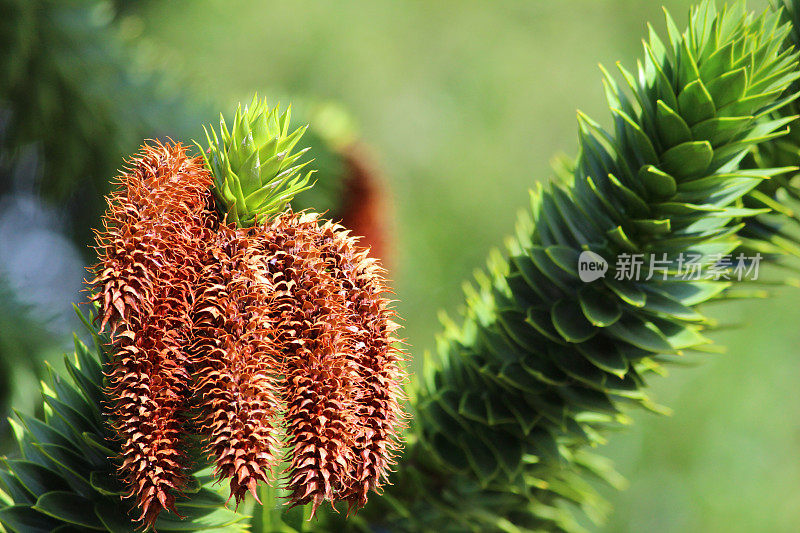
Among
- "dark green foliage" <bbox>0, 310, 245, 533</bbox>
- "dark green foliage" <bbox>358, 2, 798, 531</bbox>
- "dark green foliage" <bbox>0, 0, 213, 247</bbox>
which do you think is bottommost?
"dark green foliage" <bbox>0, 310, 245, 533</bbox>

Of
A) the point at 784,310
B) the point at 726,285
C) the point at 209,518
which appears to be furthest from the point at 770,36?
the point at 784,310

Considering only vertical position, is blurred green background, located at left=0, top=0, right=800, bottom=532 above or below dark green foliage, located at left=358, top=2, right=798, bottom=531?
above

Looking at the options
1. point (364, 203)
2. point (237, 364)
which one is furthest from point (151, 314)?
point (364, 203)

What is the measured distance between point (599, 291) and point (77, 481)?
2.66ft

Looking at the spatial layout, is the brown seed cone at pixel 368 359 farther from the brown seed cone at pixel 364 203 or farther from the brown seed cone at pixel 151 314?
the brown seed cone at pixel 364 203

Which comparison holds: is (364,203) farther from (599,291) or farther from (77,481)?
(77,481)

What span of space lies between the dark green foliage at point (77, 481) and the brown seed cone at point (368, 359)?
0.26 m

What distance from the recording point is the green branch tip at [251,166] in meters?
0.67

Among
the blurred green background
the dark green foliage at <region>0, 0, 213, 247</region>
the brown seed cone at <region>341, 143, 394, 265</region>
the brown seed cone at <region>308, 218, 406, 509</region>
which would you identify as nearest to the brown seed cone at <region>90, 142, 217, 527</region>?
the brown seed cone at <region>308, 218, 406, 509</region>

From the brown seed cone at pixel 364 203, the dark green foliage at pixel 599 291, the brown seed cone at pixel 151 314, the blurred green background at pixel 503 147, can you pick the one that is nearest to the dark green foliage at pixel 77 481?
the brown seed cone at pixel 151 314

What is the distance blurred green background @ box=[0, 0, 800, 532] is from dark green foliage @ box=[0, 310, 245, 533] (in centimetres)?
326

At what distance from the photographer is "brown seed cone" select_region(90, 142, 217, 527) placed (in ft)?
2.01

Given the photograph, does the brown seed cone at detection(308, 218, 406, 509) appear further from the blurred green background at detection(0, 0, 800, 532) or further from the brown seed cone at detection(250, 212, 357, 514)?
the blurred green background at detection(0, 0, 800, 532)

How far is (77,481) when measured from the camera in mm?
851
